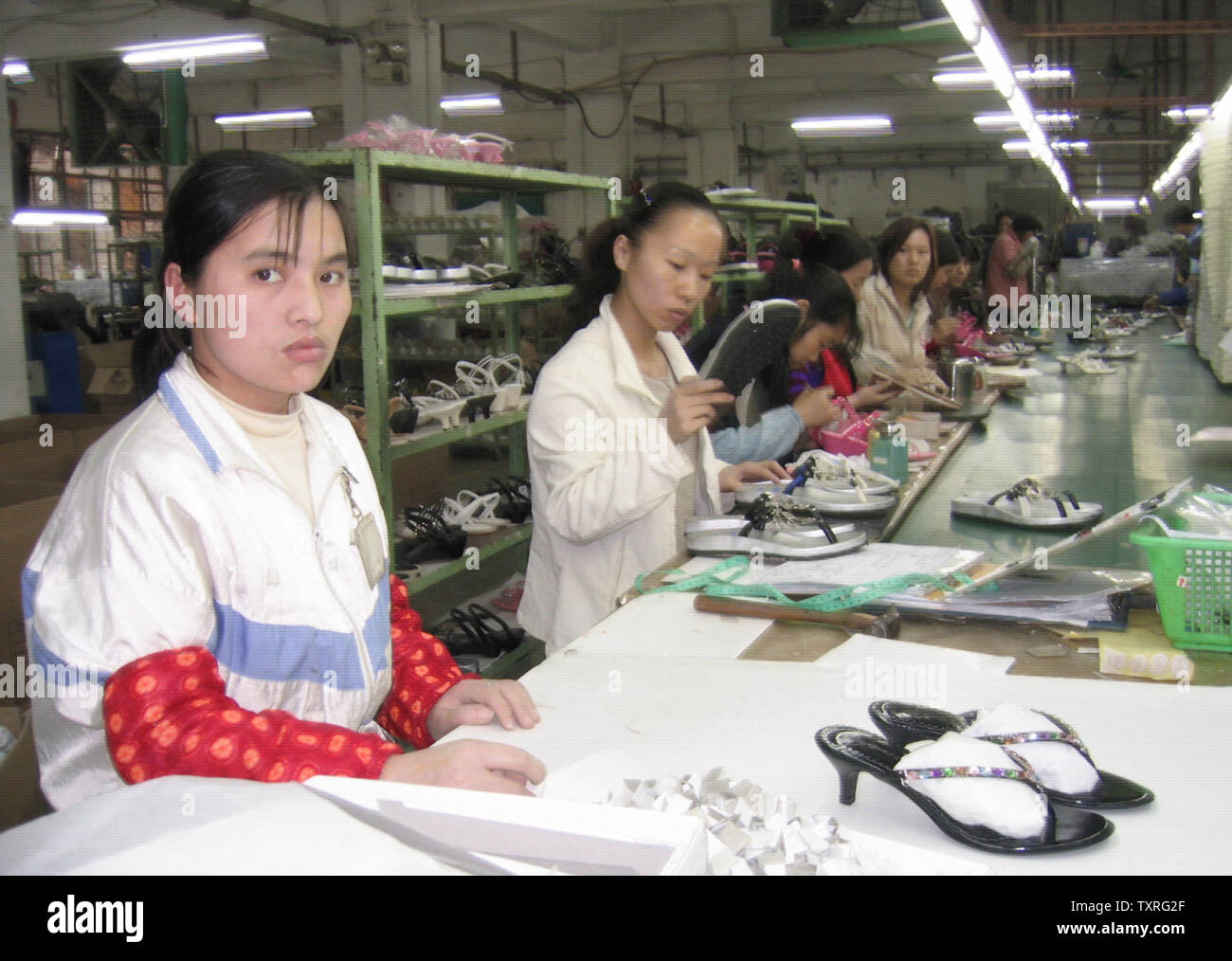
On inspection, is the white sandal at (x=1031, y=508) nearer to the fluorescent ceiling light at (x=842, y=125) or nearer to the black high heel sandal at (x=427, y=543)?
the black high heel sandal at (x=427, y=543)

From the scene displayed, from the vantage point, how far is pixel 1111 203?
19156mm

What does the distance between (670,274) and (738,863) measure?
68.0 inches

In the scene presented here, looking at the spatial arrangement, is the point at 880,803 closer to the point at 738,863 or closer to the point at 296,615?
the point at 738,863

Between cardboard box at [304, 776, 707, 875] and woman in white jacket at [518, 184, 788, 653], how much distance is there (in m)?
1.54

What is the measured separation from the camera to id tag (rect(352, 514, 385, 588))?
1475mm

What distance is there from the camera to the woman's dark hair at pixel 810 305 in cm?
360

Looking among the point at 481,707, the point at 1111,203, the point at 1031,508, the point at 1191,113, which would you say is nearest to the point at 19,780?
the point at 481,707

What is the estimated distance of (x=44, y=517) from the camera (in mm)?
3309

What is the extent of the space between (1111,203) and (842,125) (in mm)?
5771

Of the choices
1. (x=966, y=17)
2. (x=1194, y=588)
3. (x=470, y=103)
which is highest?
(x=470, y=103)

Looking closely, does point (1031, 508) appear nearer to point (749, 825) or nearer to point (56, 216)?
point (749, 825)

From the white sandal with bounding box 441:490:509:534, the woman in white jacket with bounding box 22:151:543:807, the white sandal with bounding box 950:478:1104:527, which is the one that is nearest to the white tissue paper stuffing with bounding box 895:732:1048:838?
the woman in white jacket with bounding box 22:151:543:807

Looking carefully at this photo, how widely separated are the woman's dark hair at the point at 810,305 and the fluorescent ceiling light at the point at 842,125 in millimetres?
12773

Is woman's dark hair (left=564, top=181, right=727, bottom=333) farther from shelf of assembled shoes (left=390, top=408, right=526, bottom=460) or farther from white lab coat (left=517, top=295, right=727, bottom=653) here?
shelf of assembled shoes (left=390, top=408, right=526, bottom=460)
